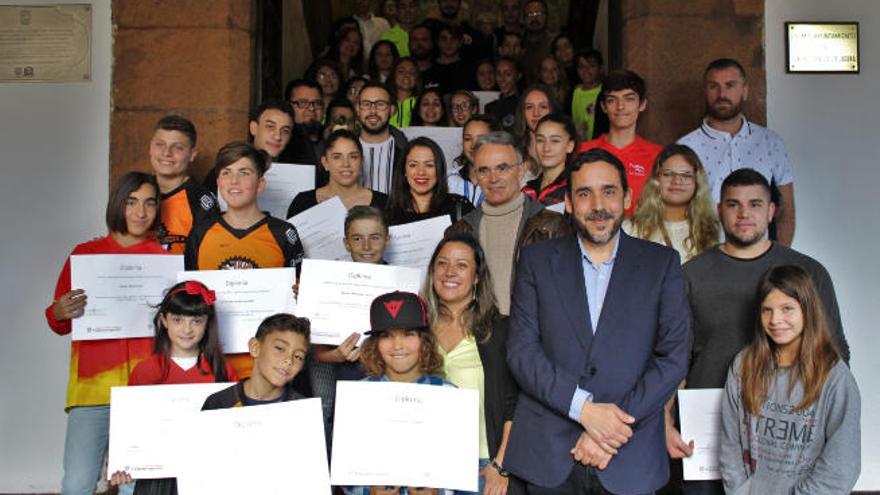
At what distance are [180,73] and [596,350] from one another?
348cm

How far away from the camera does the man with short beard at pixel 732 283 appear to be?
155 inches

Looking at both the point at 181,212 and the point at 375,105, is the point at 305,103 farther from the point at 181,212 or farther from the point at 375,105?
the point at 181,212

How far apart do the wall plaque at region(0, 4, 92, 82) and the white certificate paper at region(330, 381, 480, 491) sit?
134 inches

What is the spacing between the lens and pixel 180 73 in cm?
576

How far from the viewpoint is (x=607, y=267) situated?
342 cm

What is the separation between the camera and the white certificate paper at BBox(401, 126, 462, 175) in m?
5.99

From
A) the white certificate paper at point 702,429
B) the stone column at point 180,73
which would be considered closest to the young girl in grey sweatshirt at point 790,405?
the white certificate paper at point 702,429

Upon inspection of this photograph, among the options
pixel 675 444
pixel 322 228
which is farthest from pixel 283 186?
pixel 675 444

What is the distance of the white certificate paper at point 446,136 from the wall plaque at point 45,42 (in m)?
1.97

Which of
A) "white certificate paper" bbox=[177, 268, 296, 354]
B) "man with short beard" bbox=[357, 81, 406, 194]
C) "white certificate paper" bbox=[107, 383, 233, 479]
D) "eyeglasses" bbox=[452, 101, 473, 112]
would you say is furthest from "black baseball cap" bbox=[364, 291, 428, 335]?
"eyeglasses" bbox=[452, 101, 473, 112]

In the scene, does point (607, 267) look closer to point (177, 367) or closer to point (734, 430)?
point (734, 430)

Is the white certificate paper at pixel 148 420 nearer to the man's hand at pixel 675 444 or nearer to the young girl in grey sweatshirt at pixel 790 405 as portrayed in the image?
the man's hand at pixel 675 444

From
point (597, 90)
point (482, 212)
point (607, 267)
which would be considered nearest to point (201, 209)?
point (482, 212)

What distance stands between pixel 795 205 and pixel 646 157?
1258 millimetres
